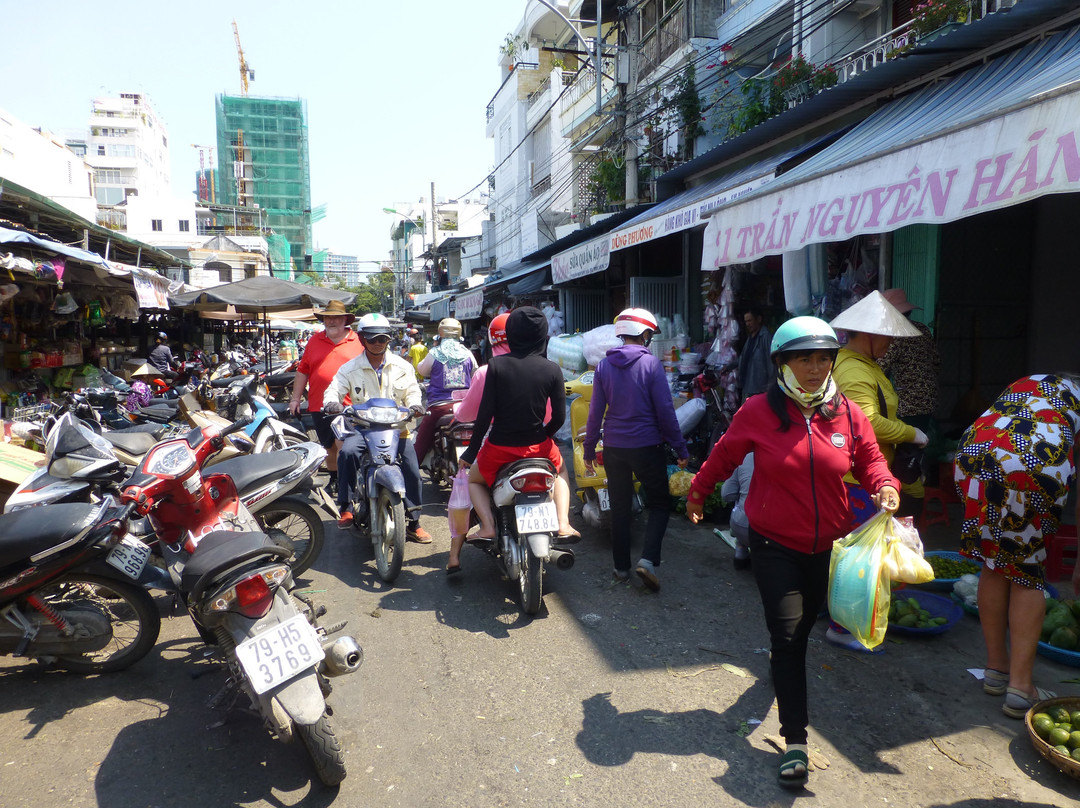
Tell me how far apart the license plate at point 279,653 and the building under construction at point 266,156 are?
9247 cm

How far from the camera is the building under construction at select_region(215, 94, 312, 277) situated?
299 ft

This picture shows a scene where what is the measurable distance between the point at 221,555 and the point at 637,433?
263cm

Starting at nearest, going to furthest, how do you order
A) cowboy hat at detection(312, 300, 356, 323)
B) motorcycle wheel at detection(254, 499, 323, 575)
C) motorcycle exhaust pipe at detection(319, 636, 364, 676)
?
motorcycle exhaust pipe at detection(319, 636, 364, 676)
motorcycle wheel at detection(254, 499, 323, 575)
cowboy hat at detection(312, 300, 356, 323)

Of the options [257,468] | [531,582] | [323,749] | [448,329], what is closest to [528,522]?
[531,582]

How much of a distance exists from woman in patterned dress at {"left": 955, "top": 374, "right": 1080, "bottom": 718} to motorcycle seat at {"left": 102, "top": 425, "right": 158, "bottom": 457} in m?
5.32

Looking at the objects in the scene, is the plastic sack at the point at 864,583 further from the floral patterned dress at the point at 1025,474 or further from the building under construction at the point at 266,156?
the building under construction at the point at 266,156

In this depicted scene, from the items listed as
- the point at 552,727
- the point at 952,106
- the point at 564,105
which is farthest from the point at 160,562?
the point at 564,105

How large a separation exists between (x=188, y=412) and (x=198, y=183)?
349 ft

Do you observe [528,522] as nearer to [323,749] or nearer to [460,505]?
[460,505]

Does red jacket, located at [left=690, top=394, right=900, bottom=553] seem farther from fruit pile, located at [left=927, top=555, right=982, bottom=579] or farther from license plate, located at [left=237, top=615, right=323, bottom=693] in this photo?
fruit pile, located at [left=927, top=555, right=982, bottom=579]

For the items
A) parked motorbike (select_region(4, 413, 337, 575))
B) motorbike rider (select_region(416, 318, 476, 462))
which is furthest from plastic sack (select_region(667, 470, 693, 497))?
parked motorbike (select_region(4, 413, 337, 575))

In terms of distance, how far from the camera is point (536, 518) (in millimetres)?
4238

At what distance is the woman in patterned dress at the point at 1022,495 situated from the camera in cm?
312

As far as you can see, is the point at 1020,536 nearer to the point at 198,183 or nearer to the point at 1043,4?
the point at 1043,4
